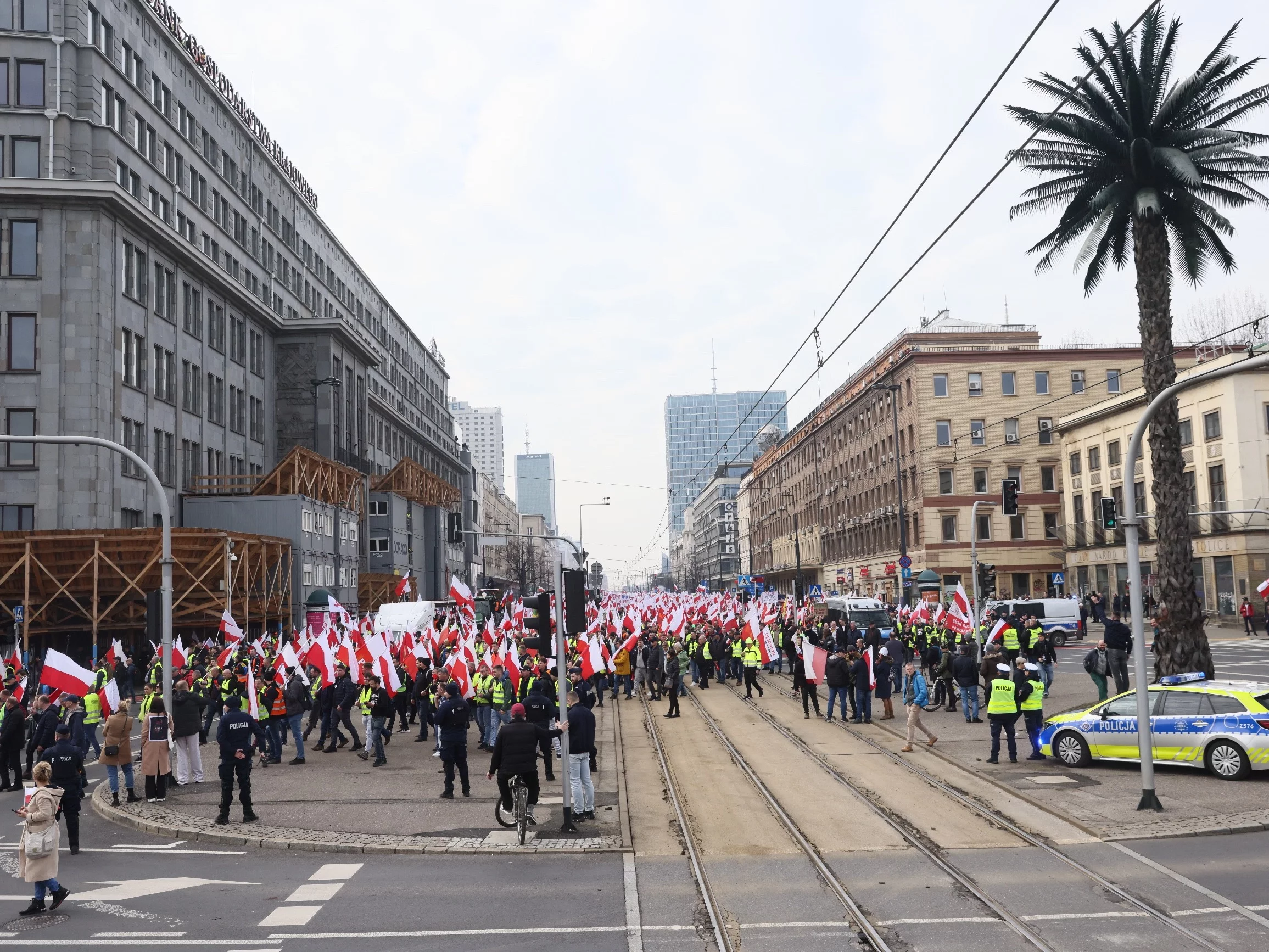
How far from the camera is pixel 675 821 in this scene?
1475cm

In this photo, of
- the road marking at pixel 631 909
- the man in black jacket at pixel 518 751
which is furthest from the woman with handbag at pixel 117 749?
the road marking at pixel 631 909

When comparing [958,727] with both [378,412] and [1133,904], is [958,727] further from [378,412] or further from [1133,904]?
[378,412]

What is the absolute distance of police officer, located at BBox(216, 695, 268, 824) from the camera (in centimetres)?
1498

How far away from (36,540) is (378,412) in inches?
1959

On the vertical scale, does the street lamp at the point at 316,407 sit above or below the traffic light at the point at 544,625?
above

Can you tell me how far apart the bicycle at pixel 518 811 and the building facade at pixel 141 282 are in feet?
119

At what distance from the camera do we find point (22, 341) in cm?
4634

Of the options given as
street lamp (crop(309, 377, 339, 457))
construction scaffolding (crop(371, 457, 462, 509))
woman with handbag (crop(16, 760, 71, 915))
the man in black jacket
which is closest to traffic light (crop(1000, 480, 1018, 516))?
the man in black jacket

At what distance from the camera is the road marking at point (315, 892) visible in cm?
1123

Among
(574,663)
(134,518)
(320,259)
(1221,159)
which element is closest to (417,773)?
(574,663)

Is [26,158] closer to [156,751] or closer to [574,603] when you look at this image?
[156,751]

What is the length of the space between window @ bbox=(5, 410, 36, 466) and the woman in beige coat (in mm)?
33318

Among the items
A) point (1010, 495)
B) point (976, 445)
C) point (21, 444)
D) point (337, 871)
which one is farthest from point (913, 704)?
point (976, 445)

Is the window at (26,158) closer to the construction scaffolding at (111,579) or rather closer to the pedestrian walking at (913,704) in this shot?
the construction scaffolding at (111,579)
